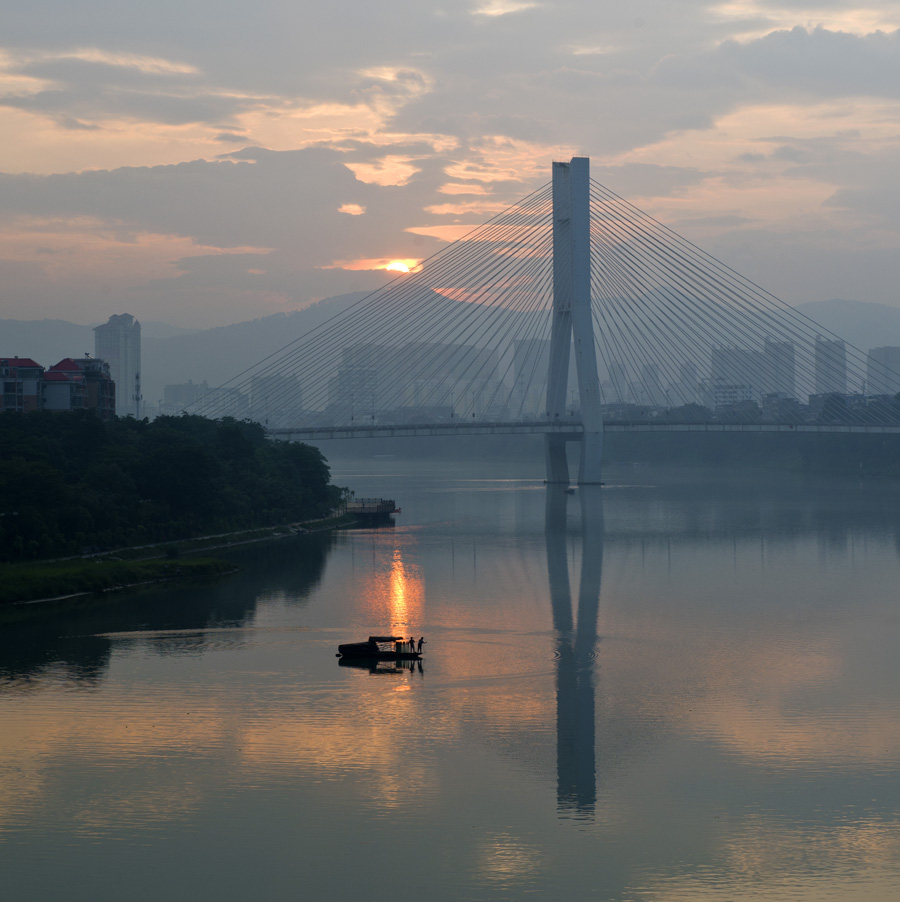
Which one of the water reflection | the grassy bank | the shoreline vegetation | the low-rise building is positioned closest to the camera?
the water reflection

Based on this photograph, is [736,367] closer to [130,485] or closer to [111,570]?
[130,485]

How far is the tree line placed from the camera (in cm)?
2166

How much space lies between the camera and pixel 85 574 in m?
20.6

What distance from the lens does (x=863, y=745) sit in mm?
11719

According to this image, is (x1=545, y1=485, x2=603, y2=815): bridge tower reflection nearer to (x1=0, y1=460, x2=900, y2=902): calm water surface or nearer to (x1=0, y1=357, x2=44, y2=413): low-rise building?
(x1=0, y1=460, x2=900, y2=902): calm water surface

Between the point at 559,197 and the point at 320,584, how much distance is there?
25567mm

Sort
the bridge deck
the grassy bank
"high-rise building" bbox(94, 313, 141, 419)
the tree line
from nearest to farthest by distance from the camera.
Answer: the grassy bank
the tree line
the bridge deck
"high-rise building" bbox(94, 313, 141, 419)

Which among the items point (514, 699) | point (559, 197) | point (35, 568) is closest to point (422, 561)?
point (35, 568)

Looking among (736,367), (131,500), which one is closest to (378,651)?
(131,500)

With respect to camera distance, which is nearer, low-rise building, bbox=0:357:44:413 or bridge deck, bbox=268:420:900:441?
low-rise building, bbox=0:357:44:413

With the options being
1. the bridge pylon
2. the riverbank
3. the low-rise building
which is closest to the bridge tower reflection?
the riverbank

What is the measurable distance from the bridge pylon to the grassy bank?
22.3 m

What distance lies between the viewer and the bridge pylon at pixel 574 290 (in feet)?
139

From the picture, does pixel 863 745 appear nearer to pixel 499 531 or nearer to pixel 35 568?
pixel 35 568
